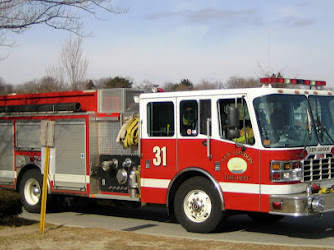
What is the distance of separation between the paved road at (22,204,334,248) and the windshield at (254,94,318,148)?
1.68 meters

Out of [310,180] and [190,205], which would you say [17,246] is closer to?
[190,205]

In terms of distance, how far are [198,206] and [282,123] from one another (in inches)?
82.9

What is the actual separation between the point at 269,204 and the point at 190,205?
5.20ft

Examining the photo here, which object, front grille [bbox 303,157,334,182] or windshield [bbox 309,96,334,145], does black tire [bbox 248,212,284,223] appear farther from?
windshield [bbox 309,96,334,145]

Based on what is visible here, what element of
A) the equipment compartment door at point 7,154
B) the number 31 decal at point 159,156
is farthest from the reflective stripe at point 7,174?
the number 31 decal at point 159,156

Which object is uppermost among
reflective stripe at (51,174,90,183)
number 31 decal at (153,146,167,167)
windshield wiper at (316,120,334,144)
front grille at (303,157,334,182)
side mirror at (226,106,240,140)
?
side mirror at (226,106,240,140)

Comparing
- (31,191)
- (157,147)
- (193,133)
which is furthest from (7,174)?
(193,133)

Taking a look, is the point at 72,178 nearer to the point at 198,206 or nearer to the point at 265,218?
the point at 198,206

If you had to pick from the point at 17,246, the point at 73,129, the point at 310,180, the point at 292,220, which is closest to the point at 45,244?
the point at 17,246

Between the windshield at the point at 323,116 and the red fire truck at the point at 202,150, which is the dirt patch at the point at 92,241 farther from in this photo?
the windshield at the point at 323,116

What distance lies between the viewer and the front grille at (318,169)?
902 cm

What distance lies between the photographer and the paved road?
368 inches

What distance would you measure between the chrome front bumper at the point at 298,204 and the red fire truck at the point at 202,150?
2 cm

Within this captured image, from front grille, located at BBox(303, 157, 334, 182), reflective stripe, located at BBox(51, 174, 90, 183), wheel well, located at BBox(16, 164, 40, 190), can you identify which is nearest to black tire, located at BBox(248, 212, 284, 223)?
front grille, located at BBox(303, 157, 334, 182)
